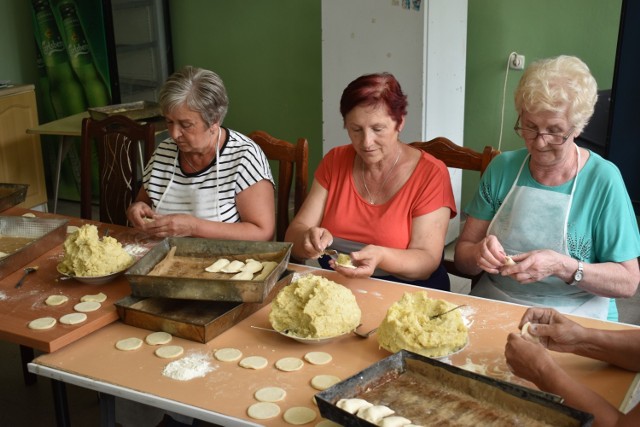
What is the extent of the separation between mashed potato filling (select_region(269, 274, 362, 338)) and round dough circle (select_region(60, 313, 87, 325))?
0.54m

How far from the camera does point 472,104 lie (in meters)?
4.80

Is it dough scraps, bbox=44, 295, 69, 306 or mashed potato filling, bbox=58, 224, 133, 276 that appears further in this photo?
mashed potato filling, bbox=58, 224, 133, 276

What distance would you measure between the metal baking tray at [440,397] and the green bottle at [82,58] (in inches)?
183

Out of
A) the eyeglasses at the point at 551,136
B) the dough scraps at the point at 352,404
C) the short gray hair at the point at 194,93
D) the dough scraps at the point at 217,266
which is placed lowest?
the dough scraps at the point at 352,404

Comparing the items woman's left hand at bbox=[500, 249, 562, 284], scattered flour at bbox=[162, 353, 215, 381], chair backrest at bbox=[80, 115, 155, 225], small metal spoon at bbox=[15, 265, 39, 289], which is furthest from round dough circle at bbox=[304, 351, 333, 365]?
chair backrest at bbox=[80, 115, 155, 225]

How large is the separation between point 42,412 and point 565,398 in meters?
2.37

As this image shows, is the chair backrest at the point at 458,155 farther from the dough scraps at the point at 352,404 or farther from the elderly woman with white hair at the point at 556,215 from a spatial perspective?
the dough scraps at the point at 352,404

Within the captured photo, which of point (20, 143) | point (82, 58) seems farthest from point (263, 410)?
point (82, 58)

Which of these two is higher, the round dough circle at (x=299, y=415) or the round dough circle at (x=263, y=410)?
the round dough circle at (x=263, y=410)

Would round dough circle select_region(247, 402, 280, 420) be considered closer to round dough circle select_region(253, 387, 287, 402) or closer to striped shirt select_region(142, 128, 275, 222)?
round dough circle select_region(253, 387, 287, 402)

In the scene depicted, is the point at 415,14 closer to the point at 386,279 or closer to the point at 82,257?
the point at 386,279

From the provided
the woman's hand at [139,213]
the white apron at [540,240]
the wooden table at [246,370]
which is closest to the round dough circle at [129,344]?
the wooden table at [246,370]

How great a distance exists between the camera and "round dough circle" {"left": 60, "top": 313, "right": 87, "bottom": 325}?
1989 millimetres

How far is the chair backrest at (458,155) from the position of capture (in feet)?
8.77
